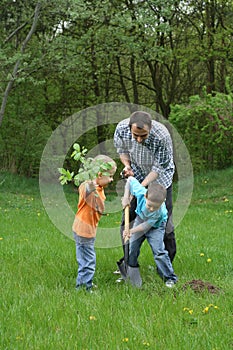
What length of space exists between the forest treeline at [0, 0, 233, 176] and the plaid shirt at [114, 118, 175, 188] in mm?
8241

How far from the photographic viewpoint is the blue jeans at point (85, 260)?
4.90 meters

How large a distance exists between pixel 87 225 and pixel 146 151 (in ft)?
3.36

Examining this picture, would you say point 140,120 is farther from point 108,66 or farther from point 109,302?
point 108,66

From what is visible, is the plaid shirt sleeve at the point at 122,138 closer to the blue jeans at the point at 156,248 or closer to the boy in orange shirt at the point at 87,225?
the boy in orange shirt at the point at 87,225

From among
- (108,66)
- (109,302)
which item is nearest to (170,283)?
(109,302)

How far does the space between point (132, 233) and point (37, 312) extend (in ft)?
4.51

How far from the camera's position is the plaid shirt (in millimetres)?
Result: 5125

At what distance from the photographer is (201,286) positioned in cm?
483

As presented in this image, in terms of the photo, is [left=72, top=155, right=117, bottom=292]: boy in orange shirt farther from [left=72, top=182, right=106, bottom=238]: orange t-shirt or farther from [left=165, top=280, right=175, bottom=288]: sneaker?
[left=165, top=280, right=175, bottom=288]: sneaker

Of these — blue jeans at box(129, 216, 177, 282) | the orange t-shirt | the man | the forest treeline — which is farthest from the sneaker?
the forest treeline

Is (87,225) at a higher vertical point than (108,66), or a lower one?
lower

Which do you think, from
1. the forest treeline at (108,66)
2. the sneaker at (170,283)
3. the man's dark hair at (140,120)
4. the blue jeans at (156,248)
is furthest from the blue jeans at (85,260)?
the forest treeline at (108,66)

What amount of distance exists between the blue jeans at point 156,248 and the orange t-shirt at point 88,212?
49 cm

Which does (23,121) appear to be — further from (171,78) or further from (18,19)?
(171,78)
